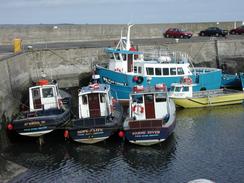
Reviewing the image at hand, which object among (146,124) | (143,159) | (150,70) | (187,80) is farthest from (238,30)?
(143,159)

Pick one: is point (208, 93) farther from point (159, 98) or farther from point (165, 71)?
point (159, 98)

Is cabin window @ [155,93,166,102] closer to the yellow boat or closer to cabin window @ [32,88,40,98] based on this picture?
the yellow boat

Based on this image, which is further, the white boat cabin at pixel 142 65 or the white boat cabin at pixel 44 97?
the white boat cabin at pixel 142 65

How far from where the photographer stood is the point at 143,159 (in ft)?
67.2

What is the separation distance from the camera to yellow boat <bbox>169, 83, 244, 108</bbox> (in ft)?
98.6

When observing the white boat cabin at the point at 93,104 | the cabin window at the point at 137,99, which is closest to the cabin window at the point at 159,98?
the cabin window at the point at 137,99

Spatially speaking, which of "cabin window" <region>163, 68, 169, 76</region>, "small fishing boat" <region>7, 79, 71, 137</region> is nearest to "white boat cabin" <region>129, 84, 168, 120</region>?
"small fishing boat" <region>7, 79, 71, 137</region>

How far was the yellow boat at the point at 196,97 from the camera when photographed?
3005cm

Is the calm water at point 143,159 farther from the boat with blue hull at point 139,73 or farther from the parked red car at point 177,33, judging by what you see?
the parked red car at point 177,33

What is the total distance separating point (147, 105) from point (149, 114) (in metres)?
0.49

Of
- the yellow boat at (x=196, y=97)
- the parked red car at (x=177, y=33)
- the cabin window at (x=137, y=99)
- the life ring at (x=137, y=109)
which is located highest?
the parked red car at (x=177, y=33)

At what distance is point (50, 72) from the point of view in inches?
A: 1355

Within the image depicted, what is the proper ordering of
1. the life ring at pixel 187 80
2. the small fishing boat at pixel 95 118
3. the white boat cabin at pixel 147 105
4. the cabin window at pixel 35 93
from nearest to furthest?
the small fishing boat at pixel 95 118
the white boat cabin at pixel 147 105
the cabin window at pixel 35 93
the life ring at pixel 187 80

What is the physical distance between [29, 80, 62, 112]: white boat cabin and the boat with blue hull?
7001mm
